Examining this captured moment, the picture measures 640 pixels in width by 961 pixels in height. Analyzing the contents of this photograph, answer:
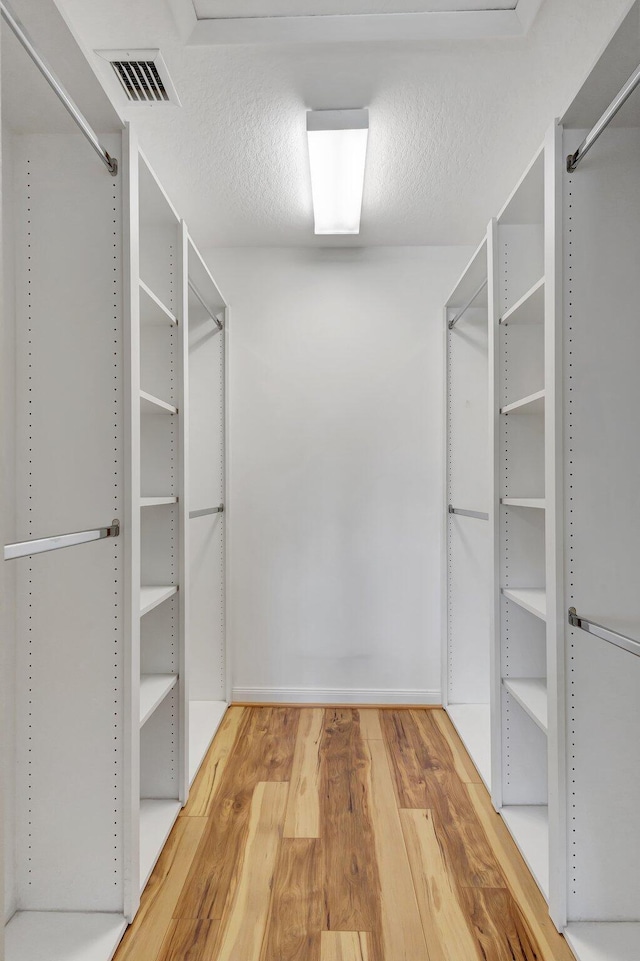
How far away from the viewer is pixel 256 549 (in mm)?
3080

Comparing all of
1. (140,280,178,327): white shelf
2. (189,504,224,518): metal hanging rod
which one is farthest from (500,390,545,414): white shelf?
(189,504,224,518): metal hanging rod

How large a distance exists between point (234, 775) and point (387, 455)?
163 centimetres

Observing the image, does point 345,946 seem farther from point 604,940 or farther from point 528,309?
point 528,309

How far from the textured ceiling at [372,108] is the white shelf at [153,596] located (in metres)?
1.46

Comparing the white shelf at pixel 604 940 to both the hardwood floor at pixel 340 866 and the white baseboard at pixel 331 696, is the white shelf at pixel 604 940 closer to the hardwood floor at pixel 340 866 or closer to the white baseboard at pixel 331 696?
the hardwood floor at pixel 340 866

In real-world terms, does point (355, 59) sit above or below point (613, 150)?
above

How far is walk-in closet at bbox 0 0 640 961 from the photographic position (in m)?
1.47

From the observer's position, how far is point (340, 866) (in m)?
1.75

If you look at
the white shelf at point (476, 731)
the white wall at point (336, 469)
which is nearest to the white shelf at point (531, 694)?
the white shelf at point (476, 731)

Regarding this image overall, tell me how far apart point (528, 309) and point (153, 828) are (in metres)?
2.08

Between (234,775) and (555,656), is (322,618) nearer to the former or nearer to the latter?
(234,775)

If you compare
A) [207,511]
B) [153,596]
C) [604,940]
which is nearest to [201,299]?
[207,511]

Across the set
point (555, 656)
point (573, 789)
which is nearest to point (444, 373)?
point (555, 656)

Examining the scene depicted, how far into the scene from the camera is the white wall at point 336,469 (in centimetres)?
306
